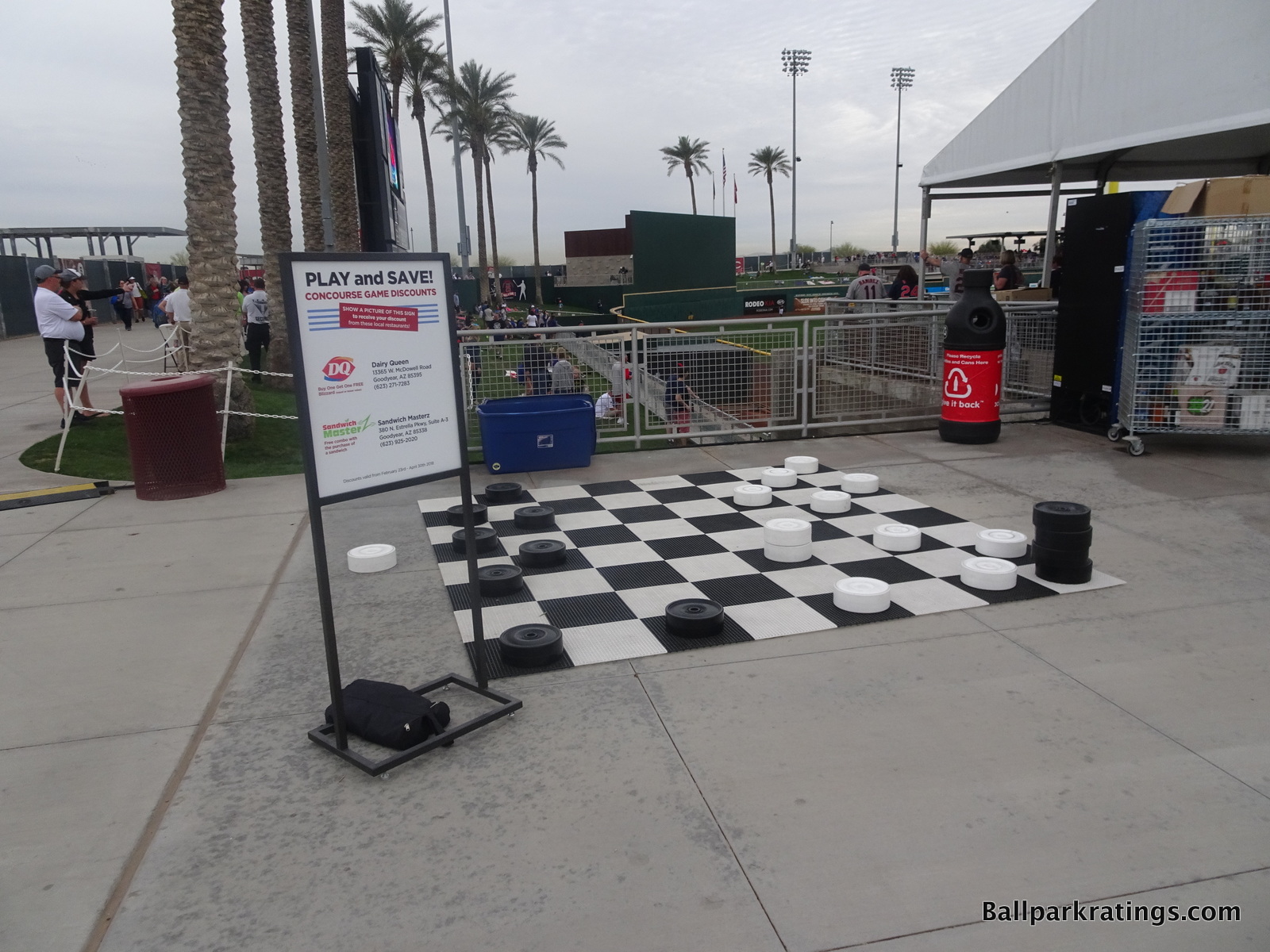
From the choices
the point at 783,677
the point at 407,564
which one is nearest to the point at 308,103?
the point at 407,564

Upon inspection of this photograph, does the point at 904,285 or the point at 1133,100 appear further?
the point at 904,285

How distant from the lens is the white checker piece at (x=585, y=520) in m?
5.75

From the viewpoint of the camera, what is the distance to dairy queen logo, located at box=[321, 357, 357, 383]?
2928mm

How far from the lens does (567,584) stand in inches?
184

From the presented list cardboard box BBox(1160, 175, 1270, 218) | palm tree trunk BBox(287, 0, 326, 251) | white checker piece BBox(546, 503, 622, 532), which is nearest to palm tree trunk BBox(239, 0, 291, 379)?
palm tree trunk BBox(287, 0, 326, 251)

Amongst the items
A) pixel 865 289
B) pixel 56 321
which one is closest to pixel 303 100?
pixel 56 321

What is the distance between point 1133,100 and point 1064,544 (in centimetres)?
712

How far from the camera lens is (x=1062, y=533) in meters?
4.38

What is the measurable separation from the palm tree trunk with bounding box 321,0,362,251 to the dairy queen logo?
14.1 m

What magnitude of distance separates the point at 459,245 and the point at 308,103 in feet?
61.2

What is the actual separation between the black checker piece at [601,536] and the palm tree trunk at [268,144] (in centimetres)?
966

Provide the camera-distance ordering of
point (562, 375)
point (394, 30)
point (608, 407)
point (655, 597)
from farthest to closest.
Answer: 1. point (394, 30)
2. point (608, 407)
3. point (562, 375)
4. point (655, 597)

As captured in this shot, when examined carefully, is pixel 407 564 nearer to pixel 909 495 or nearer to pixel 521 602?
pixel 521 602

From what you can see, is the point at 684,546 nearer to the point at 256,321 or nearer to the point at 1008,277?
the point at 1008,277
